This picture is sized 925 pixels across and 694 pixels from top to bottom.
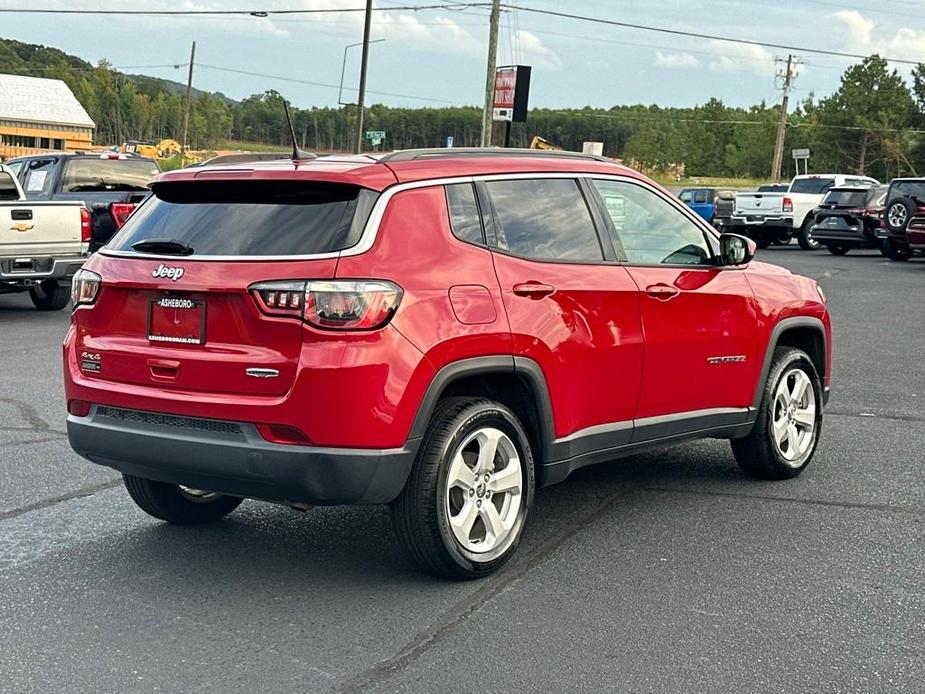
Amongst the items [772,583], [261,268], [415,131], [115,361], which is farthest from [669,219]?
[415,131]

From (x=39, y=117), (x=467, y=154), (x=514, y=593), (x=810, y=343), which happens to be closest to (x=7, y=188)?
(x=810, y=343)

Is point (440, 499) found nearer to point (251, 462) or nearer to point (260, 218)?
point (251, 462)

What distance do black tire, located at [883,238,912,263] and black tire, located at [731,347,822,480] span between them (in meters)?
21.8

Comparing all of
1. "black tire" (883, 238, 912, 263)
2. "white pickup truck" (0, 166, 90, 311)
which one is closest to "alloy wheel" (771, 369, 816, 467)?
"white pickup truck" (0, 166, 90, 311)

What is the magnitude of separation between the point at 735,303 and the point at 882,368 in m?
5.83

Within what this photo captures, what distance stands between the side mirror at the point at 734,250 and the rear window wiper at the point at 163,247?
2.82m

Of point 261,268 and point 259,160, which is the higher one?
point 259,160

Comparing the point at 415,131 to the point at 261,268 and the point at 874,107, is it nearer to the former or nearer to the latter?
the point at 874,107

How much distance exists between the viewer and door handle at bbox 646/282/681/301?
5781mm

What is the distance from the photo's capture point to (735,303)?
631 cm

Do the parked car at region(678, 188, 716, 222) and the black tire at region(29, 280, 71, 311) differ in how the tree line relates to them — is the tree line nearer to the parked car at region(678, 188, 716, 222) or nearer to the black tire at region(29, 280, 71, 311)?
the parked car at region(678, 188, 716, 222)

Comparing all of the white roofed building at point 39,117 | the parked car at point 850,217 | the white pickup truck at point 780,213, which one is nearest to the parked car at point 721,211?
the white pickup truck at point 780,213

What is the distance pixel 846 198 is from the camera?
97.8 feet

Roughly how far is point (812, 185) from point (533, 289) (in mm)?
30745
